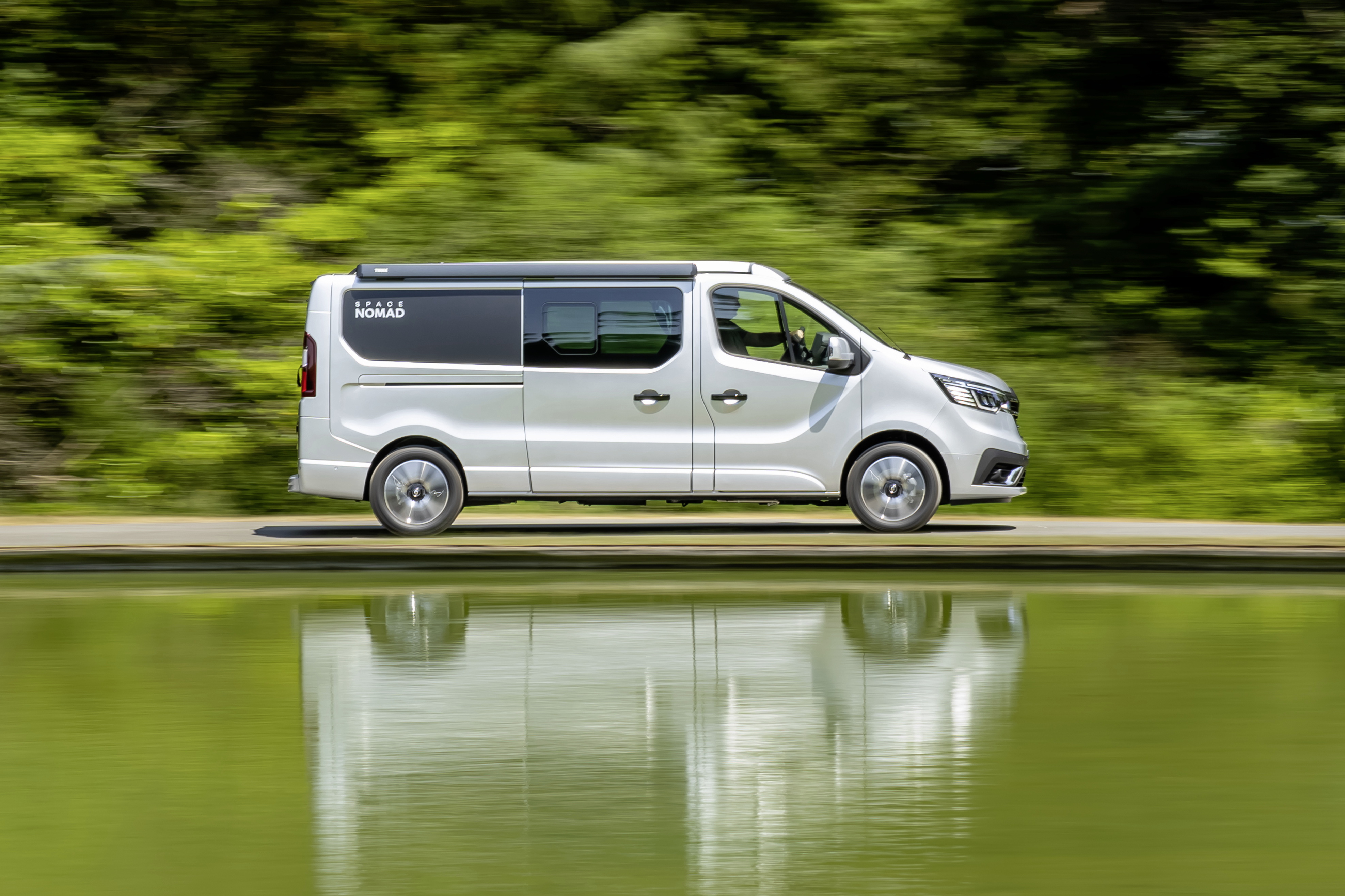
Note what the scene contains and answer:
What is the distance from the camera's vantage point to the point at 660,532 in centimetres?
1487

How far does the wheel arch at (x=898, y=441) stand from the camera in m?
14.2

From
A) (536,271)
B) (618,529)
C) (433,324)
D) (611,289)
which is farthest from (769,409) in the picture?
(433,324)

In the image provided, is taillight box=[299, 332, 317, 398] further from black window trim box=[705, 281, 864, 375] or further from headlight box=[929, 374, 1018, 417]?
headlight box=[929, 374, 1018, 417]

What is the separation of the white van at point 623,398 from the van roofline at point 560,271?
0.6 inches

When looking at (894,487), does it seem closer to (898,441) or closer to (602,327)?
(898,441)

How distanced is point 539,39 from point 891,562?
36.6 ft

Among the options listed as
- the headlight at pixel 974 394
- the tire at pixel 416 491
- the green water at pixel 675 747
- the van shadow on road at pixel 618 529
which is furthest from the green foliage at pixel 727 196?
the green water at pixel 675 747

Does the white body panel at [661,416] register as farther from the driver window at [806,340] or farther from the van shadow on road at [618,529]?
the van shadow on road at [618,529]

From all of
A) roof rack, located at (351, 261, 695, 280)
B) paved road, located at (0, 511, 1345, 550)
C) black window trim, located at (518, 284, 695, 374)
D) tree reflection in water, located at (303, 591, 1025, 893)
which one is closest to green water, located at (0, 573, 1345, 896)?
tree reflection in water, located at (303, 591, 1025, 893)

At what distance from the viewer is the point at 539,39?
71.0ft

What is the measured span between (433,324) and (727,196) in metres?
5.70

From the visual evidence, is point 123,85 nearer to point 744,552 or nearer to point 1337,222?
point 744,552

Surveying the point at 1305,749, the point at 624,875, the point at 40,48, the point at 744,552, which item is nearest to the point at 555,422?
the point at 744,552

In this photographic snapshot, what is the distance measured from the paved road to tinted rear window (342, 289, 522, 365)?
1454 millimetres
